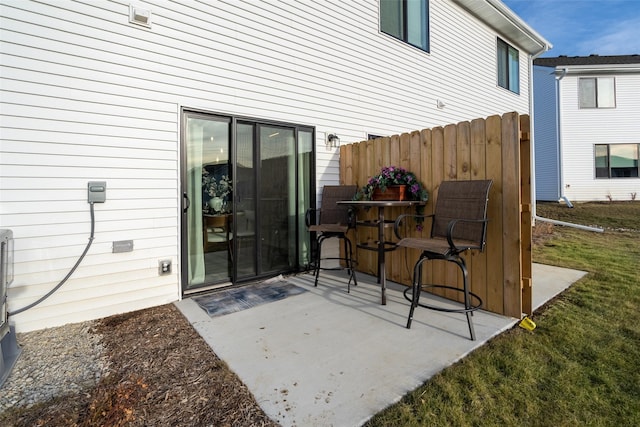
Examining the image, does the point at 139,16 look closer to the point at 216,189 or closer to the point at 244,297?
the point at 216,189

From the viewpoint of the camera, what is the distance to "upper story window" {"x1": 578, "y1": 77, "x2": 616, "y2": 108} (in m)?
12.0

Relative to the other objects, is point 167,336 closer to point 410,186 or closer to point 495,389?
point 495,389

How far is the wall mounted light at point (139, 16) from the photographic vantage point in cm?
A: 301

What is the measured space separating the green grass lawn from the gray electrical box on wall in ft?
9.30

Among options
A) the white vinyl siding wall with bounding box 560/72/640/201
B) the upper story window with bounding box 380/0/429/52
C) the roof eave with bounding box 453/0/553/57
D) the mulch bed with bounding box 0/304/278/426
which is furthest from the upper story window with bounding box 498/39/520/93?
the mulch bed with bounding box 0/304/278/426

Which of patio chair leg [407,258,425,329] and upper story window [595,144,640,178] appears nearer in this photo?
patio chair leg [407,258,425,329]

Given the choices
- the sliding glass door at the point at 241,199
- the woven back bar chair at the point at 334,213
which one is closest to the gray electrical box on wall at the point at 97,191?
the sliding glass door at the point at 241,199

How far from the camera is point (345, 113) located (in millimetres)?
4738

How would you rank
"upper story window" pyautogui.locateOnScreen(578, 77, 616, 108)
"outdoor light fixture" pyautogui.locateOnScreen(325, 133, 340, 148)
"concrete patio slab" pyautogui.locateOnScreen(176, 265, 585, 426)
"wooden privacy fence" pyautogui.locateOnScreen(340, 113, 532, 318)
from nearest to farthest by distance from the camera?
1. "concrete patio slab" pyautogui.locateOnScreen(176, 265, 585, 426)
2. "wooden privacy fence" pyautogui.locateOnScreen(340, 113, 532, 318)
3. "outdoor light fixture" pyautogui.locateOnScreen(325, 133, 340, 148)
4. "upper story window" pyautogui.locateOnScreen(578, 77, 616, 108)

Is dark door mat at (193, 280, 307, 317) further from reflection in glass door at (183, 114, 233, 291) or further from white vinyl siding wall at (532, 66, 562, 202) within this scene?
white vinyl siding wall at (532, 66, 562, 202)

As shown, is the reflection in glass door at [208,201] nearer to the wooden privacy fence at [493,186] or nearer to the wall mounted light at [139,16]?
the wall mounted light at [139,16]

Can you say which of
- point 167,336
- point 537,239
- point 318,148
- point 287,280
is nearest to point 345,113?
point 318,148

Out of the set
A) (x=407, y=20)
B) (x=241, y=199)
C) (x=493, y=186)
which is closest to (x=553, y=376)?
(x=493, y=186)

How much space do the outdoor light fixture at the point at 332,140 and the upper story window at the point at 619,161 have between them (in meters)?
12.7
